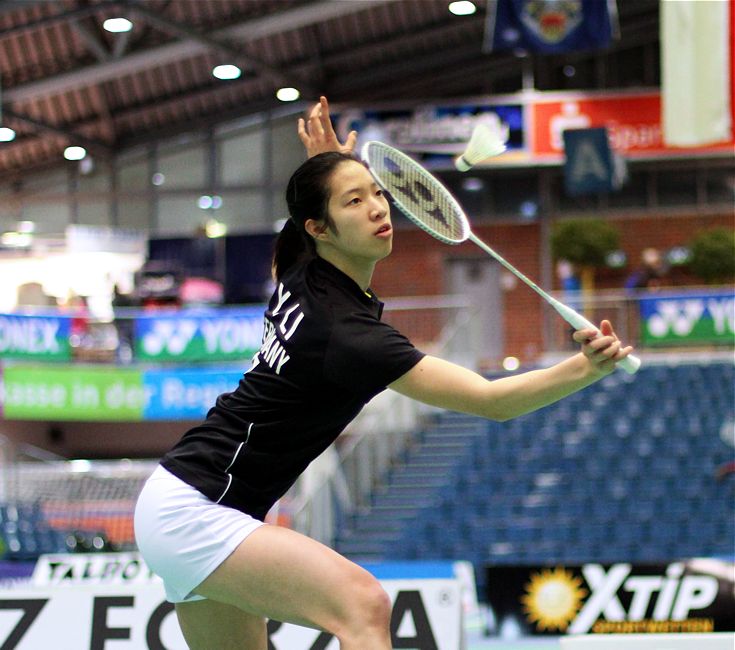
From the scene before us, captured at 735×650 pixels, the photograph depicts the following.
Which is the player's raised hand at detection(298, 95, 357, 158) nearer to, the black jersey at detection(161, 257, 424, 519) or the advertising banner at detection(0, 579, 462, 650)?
the black jersey at detection(161, 257, 424, 519)

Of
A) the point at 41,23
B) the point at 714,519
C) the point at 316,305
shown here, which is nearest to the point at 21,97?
the point at 41,23

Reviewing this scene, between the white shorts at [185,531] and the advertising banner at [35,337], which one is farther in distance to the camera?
the advertising banner at [35,337]

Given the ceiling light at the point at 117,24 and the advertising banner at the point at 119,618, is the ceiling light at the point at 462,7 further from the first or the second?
the advertising banner at the point at 119,618

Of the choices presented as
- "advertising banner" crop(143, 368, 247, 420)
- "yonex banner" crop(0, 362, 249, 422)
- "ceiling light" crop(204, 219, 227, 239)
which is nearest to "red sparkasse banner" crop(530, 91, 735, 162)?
"ceiling light" crop(204, 219, 227, 239)

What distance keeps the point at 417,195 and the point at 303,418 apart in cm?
68

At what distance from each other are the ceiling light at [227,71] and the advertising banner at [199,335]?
18.8 ft

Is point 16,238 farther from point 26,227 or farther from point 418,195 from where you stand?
point 418,195

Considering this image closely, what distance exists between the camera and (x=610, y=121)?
21.8 m

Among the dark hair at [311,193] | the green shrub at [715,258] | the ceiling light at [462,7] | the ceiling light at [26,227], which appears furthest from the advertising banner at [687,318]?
the dark hair at [311,193]

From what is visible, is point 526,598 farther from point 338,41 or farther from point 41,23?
point 338,41

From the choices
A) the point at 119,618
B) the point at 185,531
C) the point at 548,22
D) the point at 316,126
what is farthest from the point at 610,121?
the point at 185,531

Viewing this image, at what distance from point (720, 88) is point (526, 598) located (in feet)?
14.4

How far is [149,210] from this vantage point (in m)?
24.9

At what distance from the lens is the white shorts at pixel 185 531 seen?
305cm
